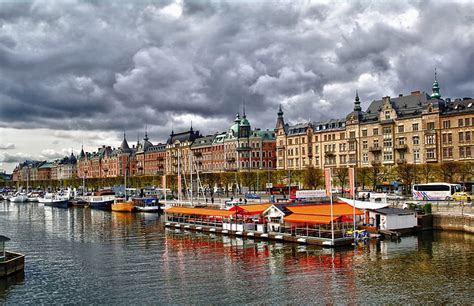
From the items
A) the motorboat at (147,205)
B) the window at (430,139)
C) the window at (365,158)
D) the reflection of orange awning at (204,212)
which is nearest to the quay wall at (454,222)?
the reflection of orange awning at (204,212)

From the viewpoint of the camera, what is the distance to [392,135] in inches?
4648

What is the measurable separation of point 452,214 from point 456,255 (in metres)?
20.4

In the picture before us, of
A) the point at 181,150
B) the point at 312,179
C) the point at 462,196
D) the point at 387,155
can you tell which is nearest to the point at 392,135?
the point at 387,155

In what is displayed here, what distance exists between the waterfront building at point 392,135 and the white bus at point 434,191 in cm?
2383

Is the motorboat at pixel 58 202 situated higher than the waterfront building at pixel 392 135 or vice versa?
the waterfront building at pixel 392 135

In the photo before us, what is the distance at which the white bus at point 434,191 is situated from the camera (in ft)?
273

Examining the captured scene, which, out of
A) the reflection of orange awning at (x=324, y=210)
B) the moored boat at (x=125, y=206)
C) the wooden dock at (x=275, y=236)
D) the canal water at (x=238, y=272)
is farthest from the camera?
the moored boat at (x=125, y=206)

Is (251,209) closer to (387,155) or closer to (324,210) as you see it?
(324,210)

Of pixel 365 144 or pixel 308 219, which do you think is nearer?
pixel 308 219

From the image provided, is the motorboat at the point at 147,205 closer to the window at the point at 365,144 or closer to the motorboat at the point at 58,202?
the motorboat at the point at 58,202

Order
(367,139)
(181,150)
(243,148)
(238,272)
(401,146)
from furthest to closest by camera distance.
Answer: (181,150)
(243,148)
(367,139)
(401,146)
(238,272)

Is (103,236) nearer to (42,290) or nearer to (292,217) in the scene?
(292,217)

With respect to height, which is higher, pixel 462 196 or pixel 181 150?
pixel 181 150

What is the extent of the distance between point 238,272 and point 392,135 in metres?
85.3
